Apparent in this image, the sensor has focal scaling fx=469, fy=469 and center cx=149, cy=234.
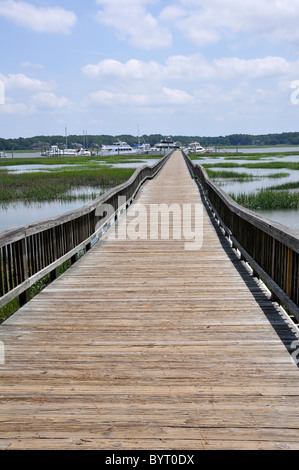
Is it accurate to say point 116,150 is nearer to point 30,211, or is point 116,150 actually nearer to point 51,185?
point 51,185

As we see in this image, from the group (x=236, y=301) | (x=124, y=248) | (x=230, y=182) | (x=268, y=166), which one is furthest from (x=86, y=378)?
(x=268, y=166)

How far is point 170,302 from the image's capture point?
539 cm

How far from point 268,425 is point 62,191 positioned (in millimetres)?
31407

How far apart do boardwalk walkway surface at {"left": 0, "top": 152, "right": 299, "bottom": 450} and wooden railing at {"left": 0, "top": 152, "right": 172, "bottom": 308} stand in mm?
273

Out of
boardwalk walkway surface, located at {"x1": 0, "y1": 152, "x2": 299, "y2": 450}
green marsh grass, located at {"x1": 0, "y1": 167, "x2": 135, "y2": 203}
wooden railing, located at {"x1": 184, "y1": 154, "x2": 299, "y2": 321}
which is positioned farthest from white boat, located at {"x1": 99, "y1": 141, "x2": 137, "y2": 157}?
boardwalk walkway surface, located at {"x1": 0, "y1": 152, "x2": 299, "y2": 450}

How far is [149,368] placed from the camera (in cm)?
367

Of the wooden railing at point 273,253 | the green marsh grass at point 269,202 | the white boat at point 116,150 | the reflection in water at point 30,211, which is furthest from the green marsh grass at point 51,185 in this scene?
the white boat at point 116,150

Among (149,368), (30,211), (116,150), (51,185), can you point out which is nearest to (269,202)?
(30,211)

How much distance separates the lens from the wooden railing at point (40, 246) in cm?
500

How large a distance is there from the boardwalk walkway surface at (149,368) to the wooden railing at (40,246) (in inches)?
10.8

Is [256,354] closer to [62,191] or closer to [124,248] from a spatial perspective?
[124,248]

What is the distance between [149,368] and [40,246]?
9.62 ft

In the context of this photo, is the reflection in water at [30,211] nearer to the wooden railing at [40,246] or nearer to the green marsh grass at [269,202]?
the green marsh grass at [269,202]

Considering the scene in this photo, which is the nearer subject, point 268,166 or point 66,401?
point 66,401
